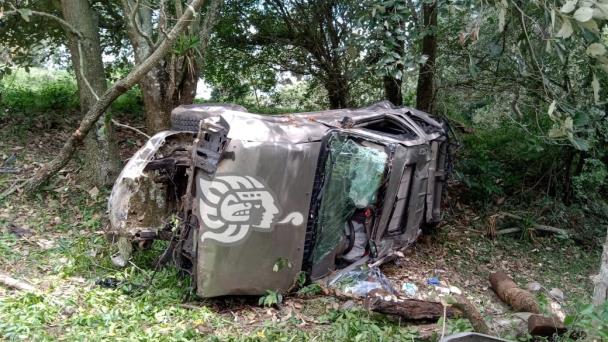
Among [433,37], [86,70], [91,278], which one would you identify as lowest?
[91,278]

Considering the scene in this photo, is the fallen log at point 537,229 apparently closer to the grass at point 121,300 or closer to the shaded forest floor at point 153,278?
the shaded forest floor at point 153,278

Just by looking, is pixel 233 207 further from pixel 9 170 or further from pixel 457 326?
pixel 9 170

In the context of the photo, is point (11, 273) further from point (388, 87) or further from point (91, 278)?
point (388, 87)

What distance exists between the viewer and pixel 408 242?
563cm

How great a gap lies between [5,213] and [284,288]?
3231 mm

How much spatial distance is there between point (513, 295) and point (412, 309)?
1.46 metres

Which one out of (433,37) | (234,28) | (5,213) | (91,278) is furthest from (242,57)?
(91,278)

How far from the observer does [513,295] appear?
4.98 meters

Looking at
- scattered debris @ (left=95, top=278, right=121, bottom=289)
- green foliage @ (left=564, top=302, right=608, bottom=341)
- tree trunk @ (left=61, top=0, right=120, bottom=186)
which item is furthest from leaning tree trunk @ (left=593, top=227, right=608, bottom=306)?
tree trunk @ (left=61, top=0, right=120, bottom=186)

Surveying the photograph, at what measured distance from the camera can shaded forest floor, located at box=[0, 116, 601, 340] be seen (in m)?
3.81

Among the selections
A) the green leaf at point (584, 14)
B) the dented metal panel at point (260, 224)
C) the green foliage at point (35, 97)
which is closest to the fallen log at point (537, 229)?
the dented metal panel at point (260, 224)

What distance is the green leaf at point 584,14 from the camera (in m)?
2.16

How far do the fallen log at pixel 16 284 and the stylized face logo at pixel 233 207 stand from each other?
1.44 meters

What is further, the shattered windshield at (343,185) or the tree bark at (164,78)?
the tree bark at (164,78)
